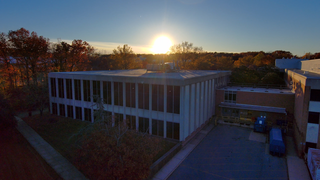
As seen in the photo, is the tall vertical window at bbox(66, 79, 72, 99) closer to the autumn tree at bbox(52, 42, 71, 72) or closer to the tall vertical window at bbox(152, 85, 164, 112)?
the tall vertical window at bbox(152, 85, 164, 112)

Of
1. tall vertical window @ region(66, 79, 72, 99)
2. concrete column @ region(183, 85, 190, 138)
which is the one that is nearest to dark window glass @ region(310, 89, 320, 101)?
concrete column @ region(183, 85, 190, 138)

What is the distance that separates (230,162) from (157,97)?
30.8 ft

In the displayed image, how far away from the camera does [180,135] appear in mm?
19031

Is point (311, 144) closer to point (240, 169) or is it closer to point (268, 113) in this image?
point (240, 169)

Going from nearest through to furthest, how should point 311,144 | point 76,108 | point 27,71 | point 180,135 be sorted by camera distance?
1. point 311,144
2. point 180,135
3. point 76,108
4. point 27,71

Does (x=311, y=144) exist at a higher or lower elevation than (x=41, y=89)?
lower

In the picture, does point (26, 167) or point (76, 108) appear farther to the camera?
point (76, 108)

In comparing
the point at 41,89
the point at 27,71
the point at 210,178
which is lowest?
the point at 210,178

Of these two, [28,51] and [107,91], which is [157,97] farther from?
[28,51]

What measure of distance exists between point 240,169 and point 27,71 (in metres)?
46.0

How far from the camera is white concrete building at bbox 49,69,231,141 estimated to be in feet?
62.5

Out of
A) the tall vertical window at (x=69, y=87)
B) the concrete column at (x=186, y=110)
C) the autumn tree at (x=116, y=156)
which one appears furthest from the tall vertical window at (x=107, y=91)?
the autumn tree at (x=116, y=156)

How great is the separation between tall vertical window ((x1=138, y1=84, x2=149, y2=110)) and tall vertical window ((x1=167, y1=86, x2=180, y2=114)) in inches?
102

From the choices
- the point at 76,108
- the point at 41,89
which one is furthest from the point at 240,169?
the point at 41,89
